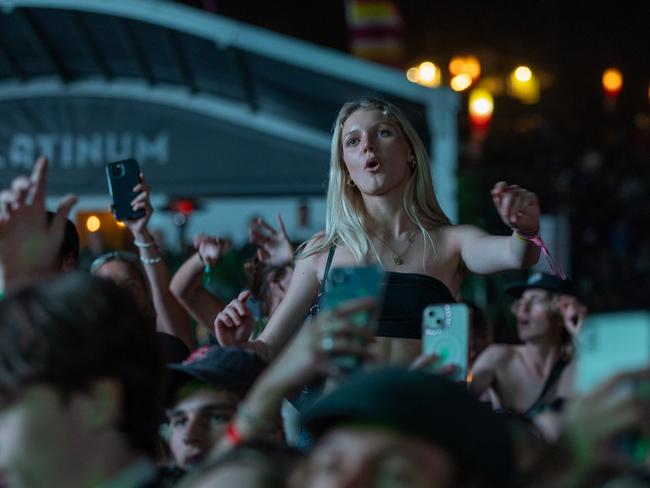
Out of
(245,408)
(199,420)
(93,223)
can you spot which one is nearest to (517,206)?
(199,420)

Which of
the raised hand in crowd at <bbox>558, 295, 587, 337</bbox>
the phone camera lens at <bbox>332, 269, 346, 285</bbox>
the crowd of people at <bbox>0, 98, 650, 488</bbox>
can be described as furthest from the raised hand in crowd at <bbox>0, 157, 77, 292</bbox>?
the raised hand in crowd at <bbox>558, 295, 587, 337</bbox>

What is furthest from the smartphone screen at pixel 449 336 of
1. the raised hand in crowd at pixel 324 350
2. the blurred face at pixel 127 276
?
the blurred face at pixel 127 276

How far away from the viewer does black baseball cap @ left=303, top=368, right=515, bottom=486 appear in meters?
1.82

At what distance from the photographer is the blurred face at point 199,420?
2945mm

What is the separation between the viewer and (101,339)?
207cm

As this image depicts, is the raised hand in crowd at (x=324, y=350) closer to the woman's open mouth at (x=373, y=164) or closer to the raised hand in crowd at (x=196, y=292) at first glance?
the woman's open mouth at (x=373, y=164)

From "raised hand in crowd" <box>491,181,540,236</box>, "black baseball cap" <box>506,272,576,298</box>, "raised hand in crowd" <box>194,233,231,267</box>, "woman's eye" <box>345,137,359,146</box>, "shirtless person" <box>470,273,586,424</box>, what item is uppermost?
"woman's eye" <box>345,137,359,146</box>

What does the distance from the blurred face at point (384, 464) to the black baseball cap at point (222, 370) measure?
1.18 metres

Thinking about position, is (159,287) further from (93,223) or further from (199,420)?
(93,223)

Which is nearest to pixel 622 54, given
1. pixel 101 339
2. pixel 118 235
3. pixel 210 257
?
pixel 118 235

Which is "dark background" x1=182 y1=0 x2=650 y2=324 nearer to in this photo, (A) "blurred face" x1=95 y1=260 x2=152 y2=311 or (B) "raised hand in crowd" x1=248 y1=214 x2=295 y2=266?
(B) "raised hand in crowd" x1=248 y1=214 x2=295 y2=266

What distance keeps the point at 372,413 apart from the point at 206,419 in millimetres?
1245

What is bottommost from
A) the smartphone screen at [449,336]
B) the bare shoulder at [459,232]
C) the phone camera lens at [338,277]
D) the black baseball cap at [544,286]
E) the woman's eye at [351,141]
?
the black baseball cap at [544,286]

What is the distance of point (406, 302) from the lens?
10.8 ft
